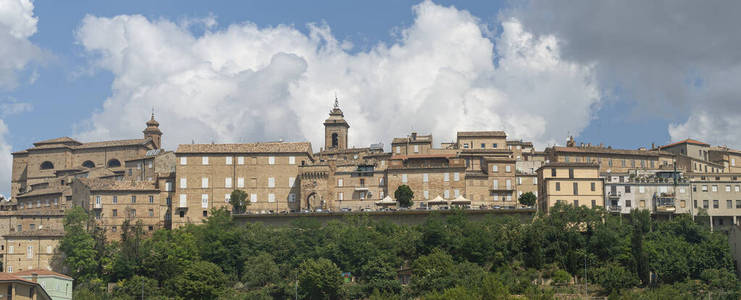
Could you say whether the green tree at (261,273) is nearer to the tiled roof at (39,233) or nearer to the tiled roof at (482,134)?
the tiled roof at (39,233)

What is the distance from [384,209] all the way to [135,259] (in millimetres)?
24595

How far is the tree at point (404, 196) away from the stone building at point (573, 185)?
1345cm

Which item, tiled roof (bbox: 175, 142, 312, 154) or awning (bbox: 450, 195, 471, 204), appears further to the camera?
tiled roof (bbox: 175, 142, 312, 154)

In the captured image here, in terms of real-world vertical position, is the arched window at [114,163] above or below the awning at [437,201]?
above

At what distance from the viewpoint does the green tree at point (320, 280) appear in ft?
243

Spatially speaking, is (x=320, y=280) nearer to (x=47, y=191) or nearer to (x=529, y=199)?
(x=529, y=199)

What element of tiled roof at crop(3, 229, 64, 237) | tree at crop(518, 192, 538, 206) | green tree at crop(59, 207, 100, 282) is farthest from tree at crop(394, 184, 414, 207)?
tiled roof at crop(3, 229, 64, 237)

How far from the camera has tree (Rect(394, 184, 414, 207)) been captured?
291 ft

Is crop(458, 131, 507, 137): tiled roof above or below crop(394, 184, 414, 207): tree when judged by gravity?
above

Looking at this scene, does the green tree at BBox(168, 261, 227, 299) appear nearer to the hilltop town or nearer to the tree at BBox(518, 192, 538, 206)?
the hilltop town

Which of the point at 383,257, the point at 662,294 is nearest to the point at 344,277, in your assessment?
the point at 383,257

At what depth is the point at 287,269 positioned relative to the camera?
259 ft

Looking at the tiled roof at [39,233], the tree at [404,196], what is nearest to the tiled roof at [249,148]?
the tree at [404,196]

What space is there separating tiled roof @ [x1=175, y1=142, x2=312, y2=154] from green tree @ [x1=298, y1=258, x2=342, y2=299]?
23438 millimetres
